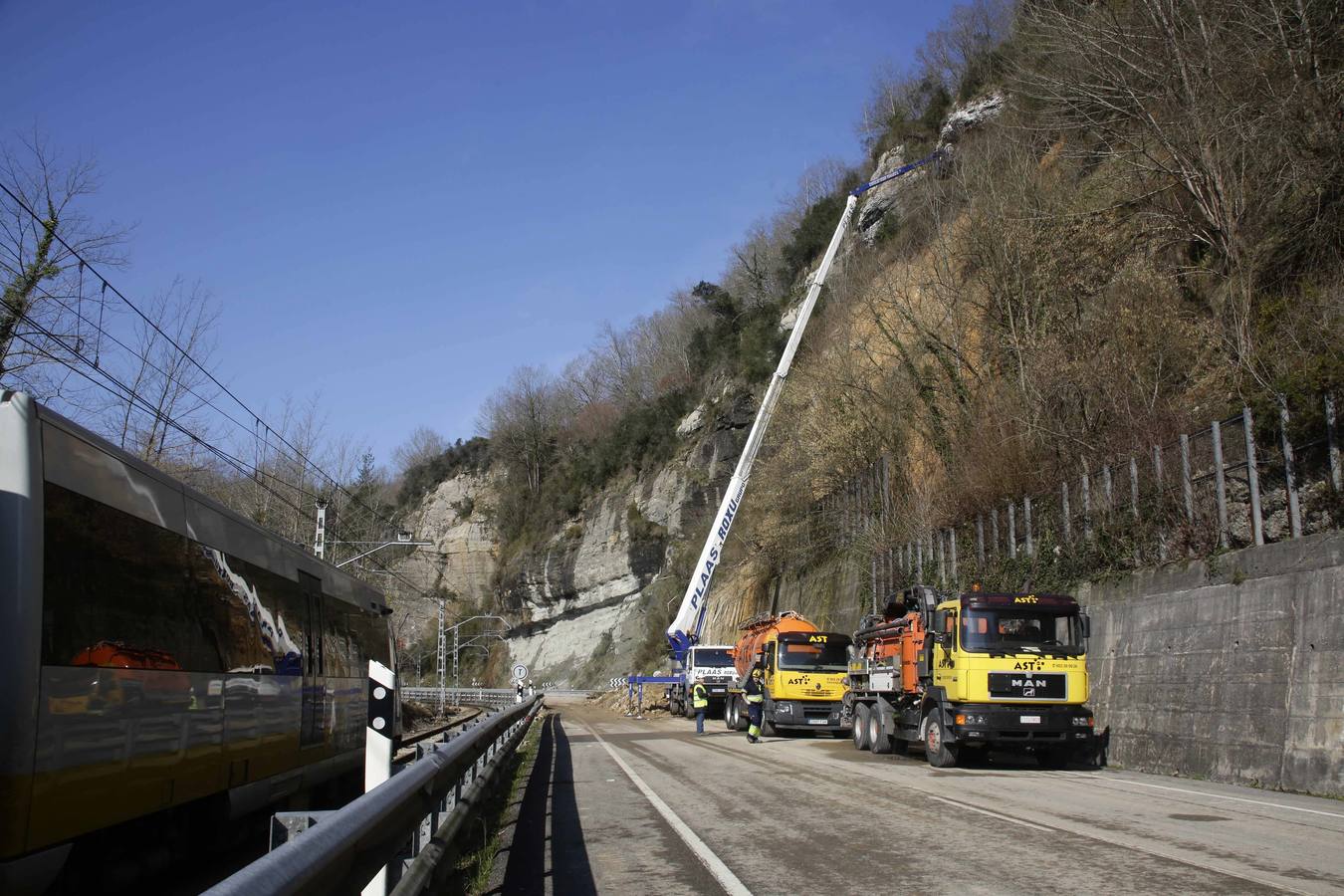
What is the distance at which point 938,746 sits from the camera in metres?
18.5

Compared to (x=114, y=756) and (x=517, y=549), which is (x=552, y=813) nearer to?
(x=114, y=756)

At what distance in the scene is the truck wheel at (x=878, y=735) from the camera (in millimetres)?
21330

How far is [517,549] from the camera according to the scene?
9125 centimetres

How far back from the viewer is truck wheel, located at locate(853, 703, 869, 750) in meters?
22.6

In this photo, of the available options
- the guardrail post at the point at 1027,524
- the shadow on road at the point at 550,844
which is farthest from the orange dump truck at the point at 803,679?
the shadow on road at the point at 550,844

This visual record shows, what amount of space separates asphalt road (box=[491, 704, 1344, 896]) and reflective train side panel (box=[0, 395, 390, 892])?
2611 millimetres

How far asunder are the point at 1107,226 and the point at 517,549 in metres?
68.7

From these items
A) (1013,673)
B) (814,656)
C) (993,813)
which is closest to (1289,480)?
(1013,673)

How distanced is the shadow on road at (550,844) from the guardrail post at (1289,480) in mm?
11338

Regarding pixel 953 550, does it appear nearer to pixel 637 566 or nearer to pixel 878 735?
pixel 878 735

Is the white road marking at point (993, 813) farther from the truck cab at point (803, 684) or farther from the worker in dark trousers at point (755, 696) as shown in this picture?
the truck cab at point (803, 684)

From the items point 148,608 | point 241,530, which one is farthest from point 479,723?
point 148,608

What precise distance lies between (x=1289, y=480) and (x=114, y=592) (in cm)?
1618

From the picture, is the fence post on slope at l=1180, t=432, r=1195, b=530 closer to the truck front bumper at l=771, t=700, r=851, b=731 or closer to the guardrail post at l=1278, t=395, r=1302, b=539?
the guardrail post at l=1278, t=395, r=1302, b=539
